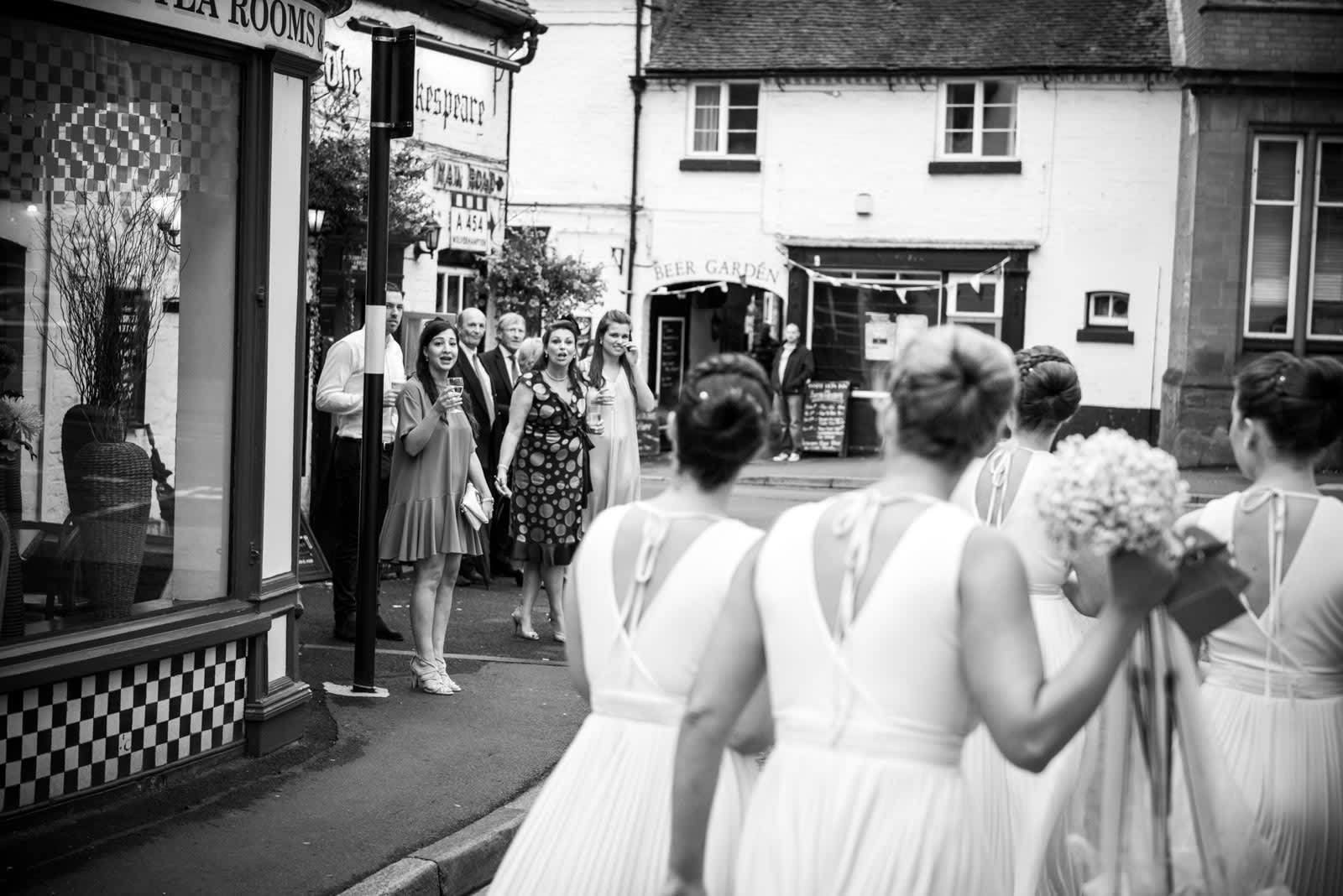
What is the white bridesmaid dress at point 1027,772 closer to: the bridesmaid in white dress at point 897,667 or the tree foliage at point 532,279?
the bridesmaid in white dress at point 897,667

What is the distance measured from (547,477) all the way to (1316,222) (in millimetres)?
17525

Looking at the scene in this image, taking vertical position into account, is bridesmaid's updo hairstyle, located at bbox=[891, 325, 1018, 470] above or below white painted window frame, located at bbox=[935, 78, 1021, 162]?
below

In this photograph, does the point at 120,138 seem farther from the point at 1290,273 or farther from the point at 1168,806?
the point at 1290,273

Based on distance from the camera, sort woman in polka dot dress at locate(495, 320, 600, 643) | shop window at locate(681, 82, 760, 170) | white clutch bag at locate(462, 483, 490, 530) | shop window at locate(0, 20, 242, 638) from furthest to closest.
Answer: shop window at locate(681, 82, 760, 170) → woman in polka dot dress at locate(495, 320, 600, 643) → white clutch bag at locate(462, 483, 490, 530) → shop window at locate(0, 20, 242, 638)

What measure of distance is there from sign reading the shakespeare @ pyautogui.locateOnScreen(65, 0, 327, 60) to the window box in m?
19.6

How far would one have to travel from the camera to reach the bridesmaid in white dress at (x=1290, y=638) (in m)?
3.99

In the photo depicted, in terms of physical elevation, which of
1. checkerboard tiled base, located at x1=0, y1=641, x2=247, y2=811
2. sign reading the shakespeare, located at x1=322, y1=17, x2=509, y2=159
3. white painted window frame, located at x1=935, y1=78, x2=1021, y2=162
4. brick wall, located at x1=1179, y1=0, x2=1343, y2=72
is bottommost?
checkerboard tiled base, located at x1=0, y1=641, x2=247, y2=811

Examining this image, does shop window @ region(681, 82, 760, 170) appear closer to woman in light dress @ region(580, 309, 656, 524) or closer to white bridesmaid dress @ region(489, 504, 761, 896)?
woman in light dress @ region(580, 309, 656, 524)

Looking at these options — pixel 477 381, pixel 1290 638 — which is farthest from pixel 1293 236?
pixel 1290 638

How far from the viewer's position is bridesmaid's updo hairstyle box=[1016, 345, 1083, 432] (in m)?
5.33

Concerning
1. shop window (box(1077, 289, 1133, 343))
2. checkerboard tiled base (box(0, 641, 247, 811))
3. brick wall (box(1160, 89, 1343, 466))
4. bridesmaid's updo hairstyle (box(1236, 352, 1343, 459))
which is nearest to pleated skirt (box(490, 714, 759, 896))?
bridesmaid's updo hairstyle (box(1236, 352, 1343, 459))

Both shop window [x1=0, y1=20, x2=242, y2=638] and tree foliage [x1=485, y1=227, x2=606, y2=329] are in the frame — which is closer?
shop window [x1=0, y1=20, x2=242, y2=638]

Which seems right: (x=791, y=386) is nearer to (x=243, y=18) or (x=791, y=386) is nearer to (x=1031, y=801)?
(x=243, y=18)

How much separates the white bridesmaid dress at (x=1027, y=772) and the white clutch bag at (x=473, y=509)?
3.54m
